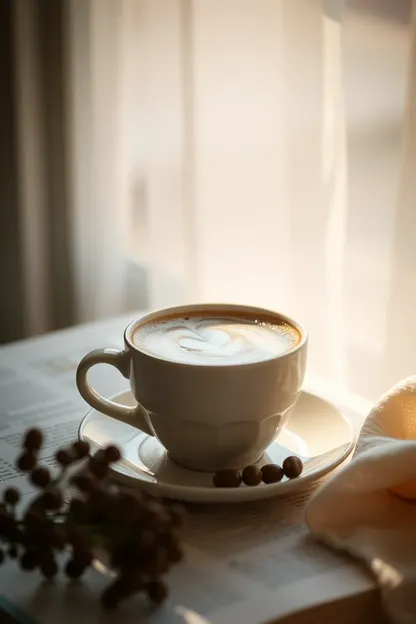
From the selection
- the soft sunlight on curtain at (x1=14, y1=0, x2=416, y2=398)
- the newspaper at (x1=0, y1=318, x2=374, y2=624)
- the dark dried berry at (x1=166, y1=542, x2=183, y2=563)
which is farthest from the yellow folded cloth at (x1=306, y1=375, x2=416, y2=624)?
the soft sunlight on curtain at (x1=14, y1=0, x2=416, y2=398)

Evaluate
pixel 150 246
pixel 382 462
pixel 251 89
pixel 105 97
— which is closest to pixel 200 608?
pixel 382 462

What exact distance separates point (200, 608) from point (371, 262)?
23.7 inches

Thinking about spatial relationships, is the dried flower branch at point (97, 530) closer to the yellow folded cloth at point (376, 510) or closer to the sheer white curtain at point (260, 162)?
the yellow folded cloth at point (376, 510)

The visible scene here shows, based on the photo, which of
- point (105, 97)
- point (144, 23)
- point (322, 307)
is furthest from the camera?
point (105, 97)

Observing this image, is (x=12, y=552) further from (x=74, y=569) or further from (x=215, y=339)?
(x=215, y=339)

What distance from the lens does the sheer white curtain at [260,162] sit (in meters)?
1.03

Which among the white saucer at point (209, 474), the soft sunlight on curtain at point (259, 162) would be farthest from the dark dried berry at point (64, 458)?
the soft sunlight on curtain at point (259, 162)

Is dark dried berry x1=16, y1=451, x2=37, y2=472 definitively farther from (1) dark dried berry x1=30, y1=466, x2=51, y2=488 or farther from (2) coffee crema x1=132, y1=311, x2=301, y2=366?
(2) coffee crema x1=132, y1=311, x2=301, y2=366

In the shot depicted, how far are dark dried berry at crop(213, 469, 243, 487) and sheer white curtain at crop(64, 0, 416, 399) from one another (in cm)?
41

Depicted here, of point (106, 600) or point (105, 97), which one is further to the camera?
point (105, 97)

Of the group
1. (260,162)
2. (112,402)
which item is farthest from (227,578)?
(260,162)

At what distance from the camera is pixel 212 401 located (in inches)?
26.3

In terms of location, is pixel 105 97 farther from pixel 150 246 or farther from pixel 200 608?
pixel 200 608

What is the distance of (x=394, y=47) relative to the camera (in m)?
0.99
